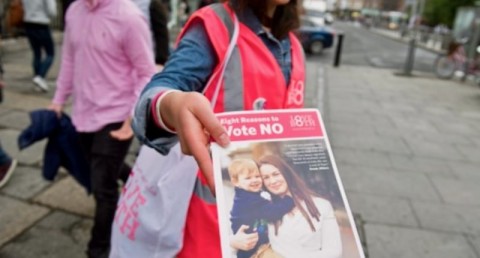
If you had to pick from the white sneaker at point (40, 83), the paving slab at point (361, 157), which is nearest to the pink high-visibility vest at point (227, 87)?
the paving slab at point (361, 157)

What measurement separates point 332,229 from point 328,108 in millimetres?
5576

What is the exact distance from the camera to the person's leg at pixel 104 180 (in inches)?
83.4

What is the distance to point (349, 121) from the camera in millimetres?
5707

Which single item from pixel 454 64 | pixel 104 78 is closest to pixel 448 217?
pixel 104 78

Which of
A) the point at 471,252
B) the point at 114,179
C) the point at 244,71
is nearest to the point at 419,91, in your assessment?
the point at 471,252

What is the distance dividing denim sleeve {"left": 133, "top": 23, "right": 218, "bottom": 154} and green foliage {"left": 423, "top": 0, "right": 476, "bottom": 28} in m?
28.5

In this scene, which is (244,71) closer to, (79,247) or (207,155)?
(207,155)

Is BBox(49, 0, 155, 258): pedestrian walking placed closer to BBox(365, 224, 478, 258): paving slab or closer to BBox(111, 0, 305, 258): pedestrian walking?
BBox(111, 0, 305, 258): pedestrian walking

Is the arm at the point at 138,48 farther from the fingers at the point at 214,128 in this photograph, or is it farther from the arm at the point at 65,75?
the fingers at the point at 214,128

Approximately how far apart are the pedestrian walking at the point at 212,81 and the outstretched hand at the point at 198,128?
2.1 inches

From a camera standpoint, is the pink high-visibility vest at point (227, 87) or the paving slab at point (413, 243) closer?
the pink high-visibility vest at point (227, 87)

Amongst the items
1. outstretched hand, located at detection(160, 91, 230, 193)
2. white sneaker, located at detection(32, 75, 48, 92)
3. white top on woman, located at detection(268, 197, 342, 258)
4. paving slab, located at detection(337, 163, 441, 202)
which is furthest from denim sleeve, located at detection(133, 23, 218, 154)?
white sneaker, located at detection(32, 75, 48, 92)

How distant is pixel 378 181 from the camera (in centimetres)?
375

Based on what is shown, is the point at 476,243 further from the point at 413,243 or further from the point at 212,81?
the point at 212,81
